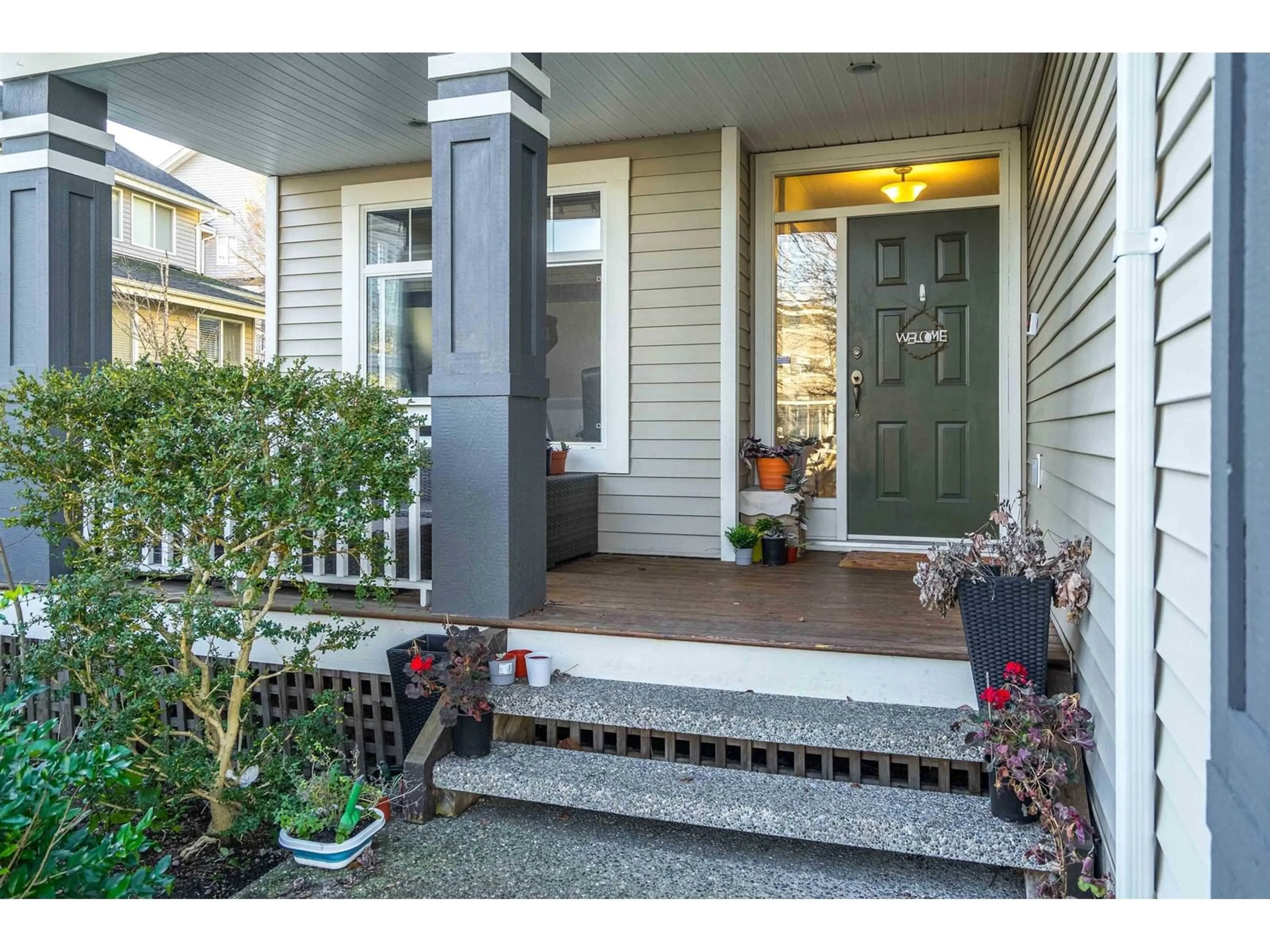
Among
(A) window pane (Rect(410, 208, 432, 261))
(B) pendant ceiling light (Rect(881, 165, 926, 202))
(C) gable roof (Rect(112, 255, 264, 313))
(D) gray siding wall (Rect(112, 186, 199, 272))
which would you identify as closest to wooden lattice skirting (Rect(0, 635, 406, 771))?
(A) window pane (Rect(410, 208, 432, 261))

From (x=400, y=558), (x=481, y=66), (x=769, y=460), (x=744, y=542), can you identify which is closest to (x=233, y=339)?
(x=769, y=460)

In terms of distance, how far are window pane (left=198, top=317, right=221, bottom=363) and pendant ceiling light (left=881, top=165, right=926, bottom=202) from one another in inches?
483

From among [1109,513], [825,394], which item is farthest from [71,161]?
[1109,513]

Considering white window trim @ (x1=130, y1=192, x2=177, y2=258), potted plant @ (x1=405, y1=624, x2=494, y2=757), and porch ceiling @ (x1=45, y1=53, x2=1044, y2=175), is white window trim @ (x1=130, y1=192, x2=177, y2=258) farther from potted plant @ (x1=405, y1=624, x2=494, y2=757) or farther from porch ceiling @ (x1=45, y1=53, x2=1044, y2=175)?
potted plant @ (x1=405, y1=624, x2=494, y2=757)

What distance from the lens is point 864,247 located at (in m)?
5.27

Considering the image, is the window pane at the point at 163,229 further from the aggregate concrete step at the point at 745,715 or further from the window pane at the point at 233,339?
the aggregate concrete step at the point at 745,715

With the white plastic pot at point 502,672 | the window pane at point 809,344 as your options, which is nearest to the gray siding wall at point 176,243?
the window pane at point 809,344

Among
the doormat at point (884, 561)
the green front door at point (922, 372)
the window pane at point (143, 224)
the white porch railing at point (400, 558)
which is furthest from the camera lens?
the window pane at point (143, 224)

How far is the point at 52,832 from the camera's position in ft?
6.32

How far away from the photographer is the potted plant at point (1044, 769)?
2146mm

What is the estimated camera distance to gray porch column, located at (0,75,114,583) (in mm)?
4152

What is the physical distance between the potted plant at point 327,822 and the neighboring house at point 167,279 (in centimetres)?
1115

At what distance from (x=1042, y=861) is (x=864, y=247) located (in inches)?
151
